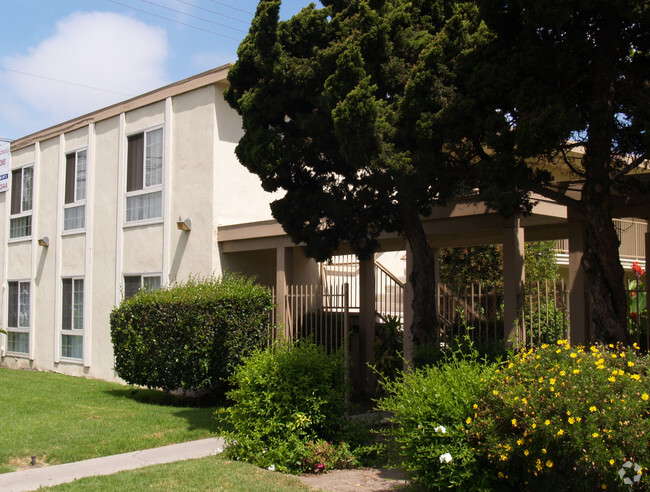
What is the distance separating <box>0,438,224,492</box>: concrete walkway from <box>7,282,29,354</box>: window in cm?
1285

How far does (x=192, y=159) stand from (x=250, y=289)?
13.4 ft

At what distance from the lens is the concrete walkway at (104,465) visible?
7.49 m

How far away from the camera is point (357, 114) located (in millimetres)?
8148

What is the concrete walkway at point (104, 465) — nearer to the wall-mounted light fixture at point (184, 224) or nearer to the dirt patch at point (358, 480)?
the dirt patch at point (358, 480)

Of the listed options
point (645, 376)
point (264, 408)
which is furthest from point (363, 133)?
point (645, 376)

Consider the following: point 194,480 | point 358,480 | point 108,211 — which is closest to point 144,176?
point 108,211

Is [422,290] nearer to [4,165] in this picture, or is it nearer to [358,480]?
[358,480]

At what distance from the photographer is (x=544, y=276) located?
58.7 feet

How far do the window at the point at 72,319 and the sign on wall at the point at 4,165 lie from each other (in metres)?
4.69

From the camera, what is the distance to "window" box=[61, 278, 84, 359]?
18109 millimetres

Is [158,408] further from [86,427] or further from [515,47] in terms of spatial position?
[515,47]

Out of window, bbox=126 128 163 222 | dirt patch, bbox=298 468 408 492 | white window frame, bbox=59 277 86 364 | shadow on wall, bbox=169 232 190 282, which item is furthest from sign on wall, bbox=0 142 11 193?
dirt patch, bbox=298 468 408 492

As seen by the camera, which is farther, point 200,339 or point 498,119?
point 200,339

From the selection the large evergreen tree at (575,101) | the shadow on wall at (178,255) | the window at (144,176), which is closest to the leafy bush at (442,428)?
the large evergreen tree at (575,101)
